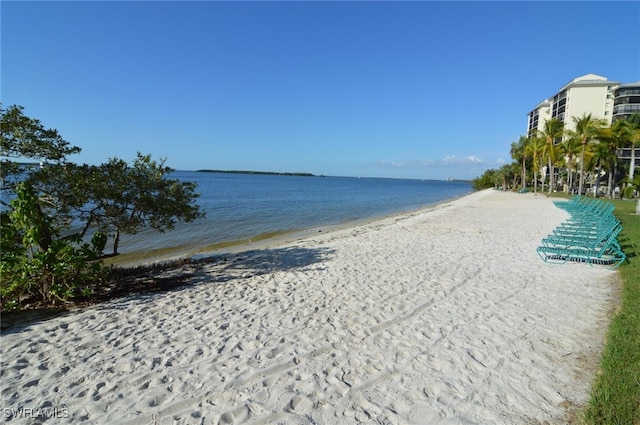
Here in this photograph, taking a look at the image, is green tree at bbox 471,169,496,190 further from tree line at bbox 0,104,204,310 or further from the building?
tree line at bbox 0,104,204,310

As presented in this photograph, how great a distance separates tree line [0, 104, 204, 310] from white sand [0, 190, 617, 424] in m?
0.87

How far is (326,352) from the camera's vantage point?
428cm

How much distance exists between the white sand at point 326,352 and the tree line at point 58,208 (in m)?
0.87

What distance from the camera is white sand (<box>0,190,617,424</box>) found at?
3262 mm

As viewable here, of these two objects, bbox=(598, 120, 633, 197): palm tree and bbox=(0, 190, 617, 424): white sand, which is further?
bbox=(598, 120, 633, 197): palm tree

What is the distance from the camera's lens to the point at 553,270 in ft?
26.1

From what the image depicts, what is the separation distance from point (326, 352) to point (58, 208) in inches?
255

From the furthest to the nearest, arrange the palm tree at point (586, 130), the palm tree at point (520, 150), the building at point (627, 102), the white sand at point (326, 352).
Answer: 1. the building at point (627, 102)
2. the palm tree at point (520, 150)
3. the palm tree at point (586, 130)
4. the white sand at point (326, 352)

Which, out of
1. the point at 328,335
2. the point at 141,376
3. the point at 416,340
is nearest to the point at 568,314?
the point at 416,340

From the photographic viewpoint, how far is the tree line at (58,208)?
5.57 metres

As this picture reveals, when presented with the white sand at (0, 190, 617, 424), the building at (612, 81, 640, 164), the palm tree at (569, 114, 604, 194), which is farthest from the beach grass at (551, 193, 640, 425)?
the building at (612, 81, 640, 164)

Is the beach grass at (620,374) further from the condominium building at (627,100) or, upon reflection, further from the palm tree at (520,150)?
the condominium building at (627,100)

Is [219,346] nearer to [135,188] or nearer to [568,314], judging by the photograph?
[135,188]

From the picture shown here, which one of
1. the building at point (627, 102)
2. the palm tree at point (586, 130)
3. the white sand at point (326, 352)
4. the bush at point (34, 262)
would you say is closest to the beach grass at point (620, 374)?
the white sand at point (326, 352)
